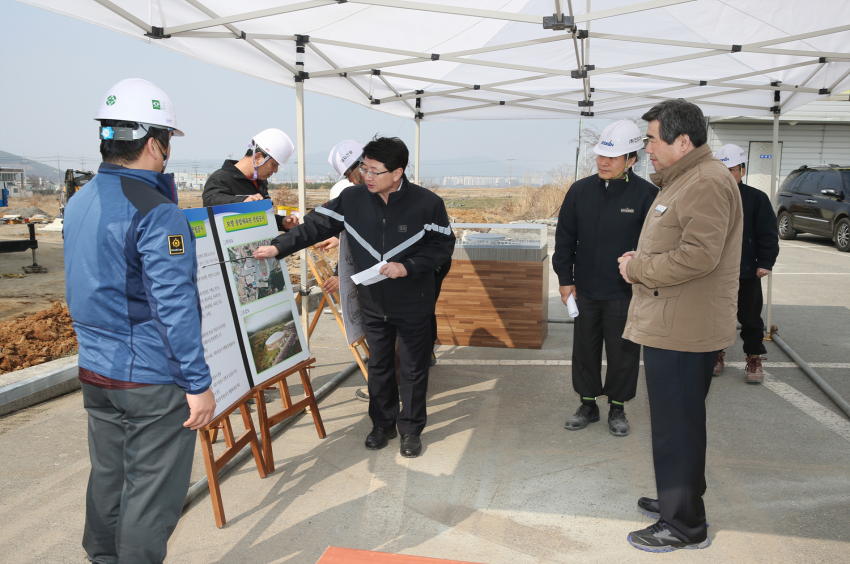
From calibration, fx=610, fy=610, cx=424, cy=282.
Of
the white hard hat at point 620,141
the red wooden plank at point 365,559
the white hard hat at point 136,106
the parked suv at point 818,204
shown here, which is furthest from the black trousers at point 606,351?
the parked suv at point 818,204

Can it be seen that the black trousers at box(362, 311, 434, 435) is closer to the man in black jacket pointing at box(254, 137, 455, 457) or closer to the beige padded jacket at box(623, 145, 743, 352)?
the man in black jacket pointing at box(254, 137, 455, 457)

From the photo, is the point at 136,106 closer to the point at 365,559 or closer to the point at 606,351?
the point at 365,559

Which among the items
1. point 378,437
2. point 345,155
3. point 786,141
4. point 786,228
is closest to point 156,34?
point 345,155

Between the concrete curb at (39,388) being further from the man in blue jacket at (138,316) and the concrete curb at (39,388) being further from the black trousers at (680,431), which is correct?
the black trousers at (680,431)

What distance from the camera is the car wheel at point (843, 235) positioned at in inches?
586

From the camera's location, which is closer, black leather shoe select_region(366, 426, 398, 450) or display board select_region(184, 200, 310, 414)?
display board select_region(184, 200, 310, 414)

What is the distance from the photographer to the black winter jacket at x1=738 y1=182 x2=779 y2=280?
17.3ft

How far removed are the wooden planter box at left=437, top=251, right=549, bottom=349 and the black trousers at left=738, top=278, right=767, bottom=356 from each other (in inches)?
75.3

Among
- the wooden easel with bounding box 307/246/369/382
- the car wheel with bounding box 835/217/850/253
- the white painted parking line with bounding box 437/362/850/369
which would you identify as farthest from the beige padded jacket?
the car wheel with bounding box 835/217/850/253

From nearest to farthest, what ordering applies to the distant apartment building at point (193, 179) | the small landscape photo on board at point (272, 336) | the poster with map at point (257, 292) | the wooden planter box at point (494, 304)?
the poster with map at point (257, 292), the small landscape photo on board at point (272, 336), the wooden planter box at point (494, 304), the distant apartment building at point (193, 179)

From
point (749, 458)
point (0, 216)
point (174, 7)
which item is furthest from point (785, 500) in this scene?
point (0, 216)

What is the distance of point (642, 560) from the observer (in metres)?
2.88

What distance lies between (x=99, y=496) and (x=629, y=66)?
5674 millimetres

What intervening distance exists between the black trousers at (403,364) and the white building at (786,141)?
20794 millimetres
